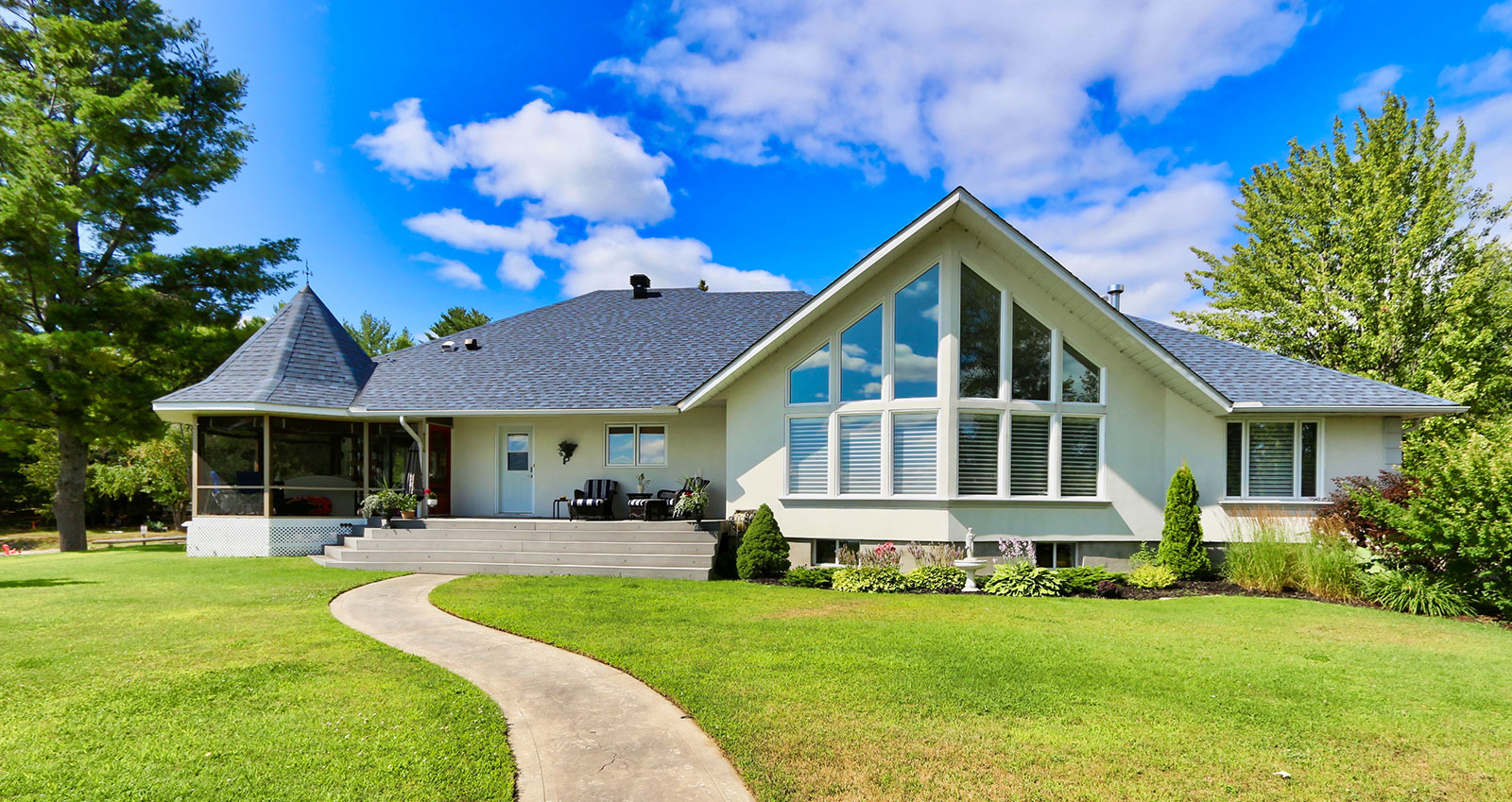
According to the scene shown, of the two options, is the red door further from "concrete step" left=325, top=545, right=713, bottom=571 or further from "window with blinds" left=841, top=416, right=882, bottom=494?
"window with blinds" left=841, top=416, right=882, bottom=494

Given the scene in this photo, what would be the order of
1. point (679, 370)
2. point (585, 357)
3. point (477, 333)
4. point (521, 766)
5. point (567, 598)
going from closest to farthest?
1. point (521, 766)
2. point (567, 598)
3. point (679, 370)
4. point (585, 357)
5. point (477, 333)

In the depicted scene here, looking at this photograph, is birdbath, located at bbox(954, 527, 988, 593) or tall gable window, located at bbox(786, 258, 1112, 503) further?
tall gable window, located at bbox(786, 258, 1112, 503)

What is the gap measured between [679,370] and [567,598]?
25.6 ft

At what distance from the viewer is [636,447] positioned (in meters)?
16.3

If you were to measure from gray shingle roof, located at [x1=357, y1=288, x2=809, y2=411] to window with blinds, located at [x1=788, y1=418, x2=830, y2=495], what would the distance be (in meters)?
3.29

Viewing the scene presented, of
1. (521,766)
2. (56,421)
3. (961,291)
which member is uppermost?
(961,291)

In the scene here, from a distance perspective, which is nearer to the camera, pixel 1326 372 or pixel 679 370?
pixel 1326 372

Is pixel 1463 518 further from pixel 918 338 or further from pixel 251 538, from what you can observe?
pixel 251 538

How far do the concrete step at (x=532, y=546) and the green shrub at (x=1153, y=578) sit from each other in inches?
298

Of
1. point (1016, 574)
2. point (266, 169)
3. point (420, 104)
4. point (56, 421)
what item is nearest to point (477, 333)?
point (420, 104)

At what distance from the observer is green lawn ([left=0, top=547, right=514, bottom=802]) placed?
372cm

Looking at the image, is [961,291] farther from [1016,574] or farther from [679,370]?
[679,370]

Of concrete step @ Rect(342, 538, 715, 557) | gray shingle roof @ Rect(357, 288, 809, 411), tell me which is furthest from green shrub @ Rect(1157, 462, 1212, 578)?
gray shingle roof @ Rect(357, 288, 809, 411)

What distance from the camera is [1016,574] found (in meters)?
11.3
